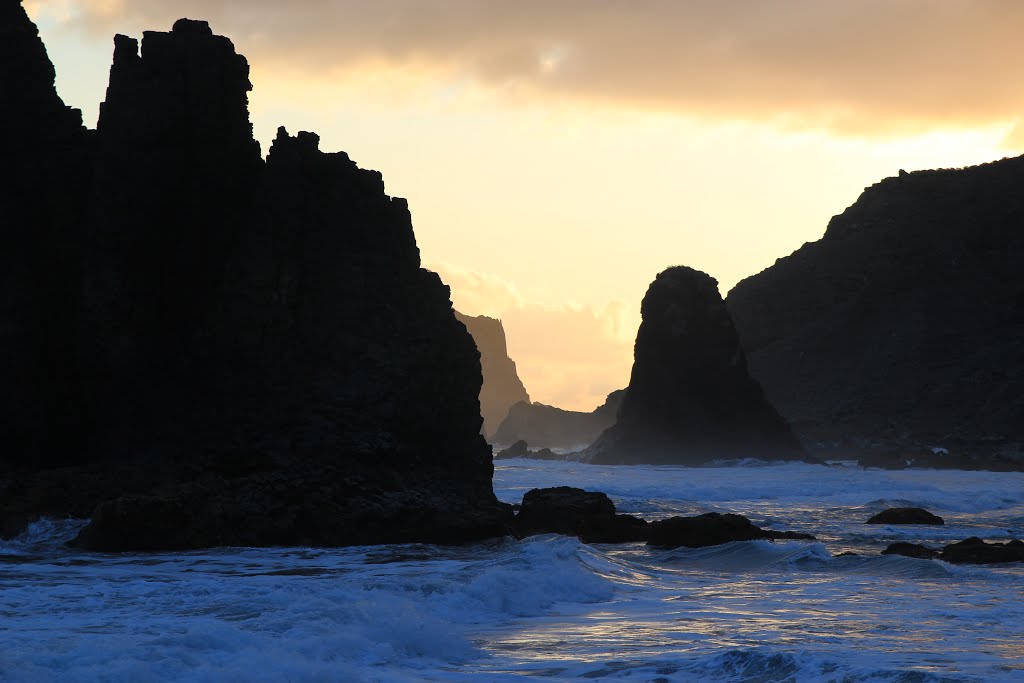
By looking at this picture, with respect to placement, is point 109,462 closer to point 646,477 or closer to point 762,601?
point 762,601

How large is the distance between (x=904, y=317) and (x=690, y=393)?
114 feet

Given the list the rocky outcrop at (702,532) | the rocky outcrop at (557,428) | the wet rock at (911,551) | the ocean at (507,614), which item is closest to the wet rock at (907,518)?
the ocean at (507,614)

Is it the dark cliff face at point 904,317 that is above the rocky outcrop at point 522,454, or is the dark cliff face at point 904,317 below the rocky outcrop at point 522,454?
above

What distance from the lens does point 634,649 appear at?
14812 millimetres

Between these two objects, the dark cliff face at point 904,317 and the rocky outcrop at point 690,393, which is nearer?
the rocky outcrop at point 690,393

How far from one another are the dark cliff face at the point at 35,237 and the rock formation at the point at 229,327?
71 millimetres

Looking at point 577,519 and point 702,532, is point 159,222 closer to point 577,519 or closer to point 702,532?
point 577,519

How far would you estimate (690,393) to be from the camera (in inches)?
3654

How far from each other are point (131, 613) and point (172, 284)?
14.9m

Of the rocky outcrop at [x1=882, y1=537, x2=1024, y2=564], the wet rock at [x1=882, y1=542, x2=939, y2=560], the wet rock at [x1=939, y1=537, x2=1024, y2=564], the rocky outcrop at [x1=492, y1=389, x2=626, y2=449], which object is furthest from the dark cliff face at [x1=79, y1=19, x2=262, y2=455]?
the rocky outcrop at [x1=492, y1=389, x2=626, y2=449]

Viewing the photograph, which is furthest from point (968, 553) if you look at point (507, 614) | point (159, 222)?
point (159, 222)

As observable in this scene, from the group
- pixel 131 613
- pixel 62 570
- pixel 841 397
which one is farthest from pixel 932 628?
pixel 841 397

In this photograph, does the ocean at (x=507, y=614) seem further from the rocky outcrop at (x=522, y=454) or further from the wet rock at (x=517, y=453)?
the wet rock at (x=517, y=453)

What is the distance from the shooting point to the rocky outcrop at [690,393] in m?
90.1
